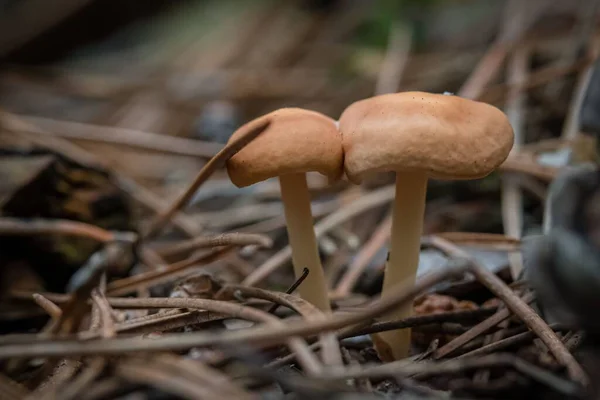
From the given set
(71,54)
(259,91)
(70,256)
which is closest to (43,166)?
(70,256)

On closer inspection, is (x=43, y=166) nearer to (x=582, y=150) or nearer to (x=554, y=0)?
(x=582, y=150)

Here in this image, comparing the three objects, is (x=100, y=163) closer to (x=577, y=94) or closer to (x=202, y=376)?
(x=202, y=376)

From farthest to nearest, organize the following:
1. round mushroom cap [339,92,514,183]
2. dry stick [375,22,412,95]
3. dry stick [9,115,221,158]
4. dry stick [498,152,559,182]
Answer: dry stick [375,22,412,95] < dry stick [9,115,221,158] < dry stick [498,152,559,182] < round mushroom cap [339,92,514,183]

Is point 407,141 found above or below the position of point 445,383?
above

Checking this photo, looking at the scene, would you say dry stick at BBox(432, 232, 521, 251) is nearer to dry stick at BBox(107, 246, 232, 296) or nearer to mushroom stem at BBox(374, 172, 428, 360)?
mushroom stem at BBox(374, 172, 428, 360)

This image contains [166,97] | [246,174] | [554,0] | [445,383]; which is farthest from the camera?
[166,97]

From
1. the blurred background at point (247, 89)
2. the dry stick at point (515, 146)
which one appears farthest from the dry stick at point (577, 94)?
the dry stick at point (515, 146)

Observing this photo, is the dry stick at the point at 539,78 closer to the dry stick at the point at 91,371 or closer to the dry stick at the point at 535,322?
the dry stick at the point at 535,322

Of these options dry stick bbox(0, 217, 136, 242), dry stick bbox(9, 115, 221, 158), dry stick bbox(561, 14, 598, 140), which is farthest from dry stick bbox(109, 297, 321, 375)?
dry stick bbox(561, 14, 598, 140)
